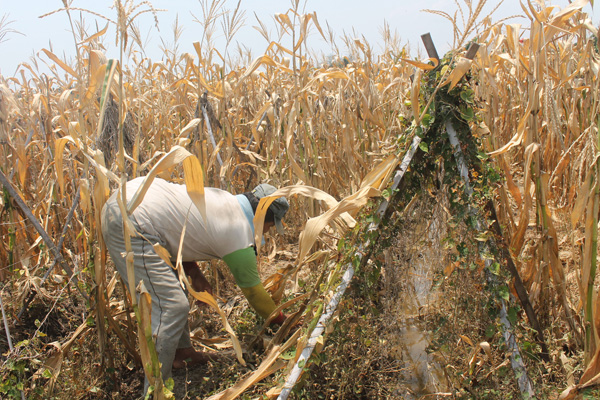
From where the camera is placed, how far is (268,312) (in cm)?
241

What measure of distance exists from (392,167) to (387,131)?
1.38 meters

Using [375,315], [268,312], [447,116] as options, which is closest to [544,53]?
[447,116]

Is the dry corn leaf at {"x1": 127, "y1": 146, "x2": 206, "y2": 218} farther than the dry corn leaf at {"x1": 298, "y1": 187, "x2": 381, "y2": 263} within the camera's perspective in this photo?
No

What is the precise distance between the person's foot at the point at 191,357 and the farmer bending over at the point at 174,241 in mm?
351

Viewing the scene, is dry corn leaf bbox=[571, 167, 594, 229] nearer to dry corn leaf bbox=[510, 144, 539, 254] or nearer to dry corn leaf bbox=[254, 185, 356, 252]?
dry corn leaf bbox=[510, 144, 539, 254]

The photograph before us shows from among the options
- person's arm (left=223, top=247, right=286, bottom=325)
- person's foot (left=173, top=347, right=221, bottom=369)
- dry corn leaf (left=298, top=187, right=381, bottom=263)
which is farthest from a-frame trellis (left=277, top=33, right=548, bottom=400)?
person's foot (left=173, top=347, right=221, bottom=369)

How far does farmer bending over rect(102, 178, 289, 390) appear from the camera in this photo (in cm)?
205

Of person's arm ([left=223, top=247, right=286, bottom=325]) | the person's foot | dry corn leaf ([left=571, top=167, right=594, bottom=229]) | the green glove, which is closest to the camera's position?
dry corn leaf ([left=571, top=167, right=594, bottom=229])

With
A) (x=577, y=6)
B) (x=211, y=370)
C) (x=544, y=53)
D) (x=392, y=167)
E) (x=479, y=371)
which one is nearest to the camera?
(x=577, y=6)

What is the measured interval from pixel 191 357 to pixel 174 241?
0.78 meters

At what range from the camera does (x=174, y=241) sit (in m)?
2.17

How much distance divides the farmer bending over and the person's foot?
1.15ft

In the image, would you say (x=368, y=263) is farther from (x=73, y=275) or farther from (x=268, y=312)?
(x=73, y=275)

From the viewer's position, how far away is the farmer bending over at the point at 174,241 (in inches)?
80.7
